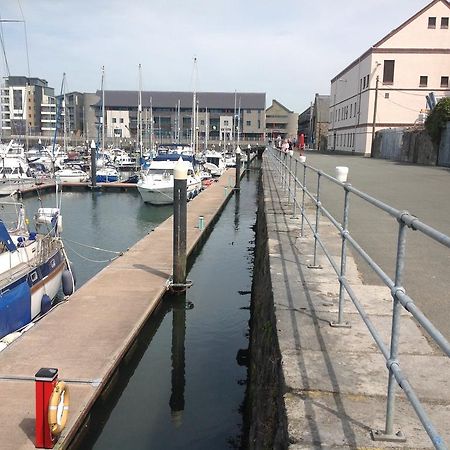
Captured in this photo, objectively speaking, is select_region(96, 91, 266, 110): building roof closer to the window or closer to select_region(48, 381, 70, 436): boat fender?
the window

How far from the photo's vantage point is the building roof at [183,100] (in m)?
118

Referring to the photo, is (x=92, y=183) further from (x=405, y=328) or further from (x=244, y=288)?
(x=405, y=328)

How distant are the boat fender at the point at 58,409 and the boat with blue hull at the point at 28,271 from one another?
338 cm

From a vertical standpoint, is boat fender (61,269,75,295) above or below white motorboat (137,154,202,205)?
below

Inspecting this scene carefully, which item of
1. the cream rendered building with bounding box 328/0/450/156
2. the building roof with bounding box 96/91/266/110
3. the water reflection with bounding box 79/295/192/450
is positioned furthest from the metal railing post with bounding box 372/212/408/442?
the building roof with bounding box 96/91/266/110

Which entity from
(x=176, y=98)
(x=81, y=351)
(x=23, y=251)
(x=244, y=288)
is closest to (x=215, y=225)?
(x=244, y=288)

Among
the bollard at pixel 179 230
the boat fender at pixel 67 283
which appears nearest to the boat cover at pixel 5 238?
the boat fender at pixel 67 283

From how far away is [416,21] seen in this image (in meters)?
48.1

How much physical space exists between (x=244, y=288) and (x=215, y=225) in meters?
9.71

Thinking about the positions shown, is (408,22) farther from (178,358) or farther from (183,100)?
(183,100)

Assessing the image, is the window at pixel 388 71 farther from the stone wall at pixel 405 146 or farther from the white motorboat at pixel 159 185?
the white motorboat at pixel 159 185

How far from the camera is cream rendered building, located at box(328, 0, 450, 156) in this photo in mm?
47844

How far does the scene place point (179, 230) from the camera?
11727 millimetres

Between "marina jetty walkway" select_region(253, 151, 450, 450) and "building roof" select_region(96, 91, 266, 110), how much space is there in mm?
114734
